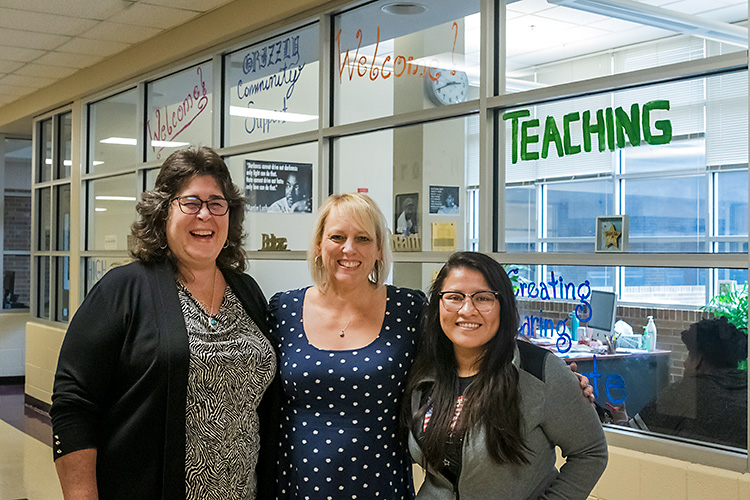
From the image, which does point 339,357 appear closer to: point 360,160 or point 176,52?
point 360,160

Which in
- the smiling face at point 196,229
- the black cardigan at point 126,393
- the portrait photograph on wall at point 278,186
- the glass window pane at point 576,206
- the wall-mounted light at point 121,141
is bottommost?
the black cardigan at point 126,393

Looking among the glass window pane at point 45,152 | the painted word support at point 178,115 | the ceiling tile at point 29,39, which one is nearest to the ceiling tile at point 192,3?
the painted word support at point 178,115

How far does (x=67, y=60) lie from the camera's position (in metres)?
7.13

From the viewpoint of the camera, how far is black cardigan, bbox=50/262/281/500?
2023 millimetres

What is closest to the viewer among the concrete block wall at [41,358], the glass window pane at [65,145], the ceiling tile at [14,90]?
the concrete block wall at [41,358]

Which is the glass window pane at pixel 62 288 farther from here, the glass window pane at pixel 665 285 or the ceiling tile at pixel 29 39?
the glass window pane at pixel 665 285

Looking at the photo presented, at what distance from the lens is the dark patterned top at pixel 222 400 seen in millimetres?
2092

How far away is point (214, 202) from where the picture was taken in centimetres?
222

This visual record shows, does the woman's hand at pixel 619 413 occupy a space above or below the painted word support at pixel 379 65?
below

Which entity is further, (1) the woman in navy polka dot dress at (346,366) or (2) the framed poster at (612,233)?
(2) the framed poster at (612,233)

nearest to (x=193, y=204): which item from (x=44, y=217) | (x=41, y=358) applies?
(x=41, y=358)

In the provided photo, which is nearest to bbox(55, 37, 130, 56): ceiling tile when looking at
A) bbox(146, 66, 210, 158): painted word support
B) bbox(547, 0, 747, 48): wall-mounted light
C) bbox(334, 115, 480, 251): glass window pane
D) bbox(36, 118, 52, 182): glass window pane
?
bbox(146, 66, 210, 158): painted word support

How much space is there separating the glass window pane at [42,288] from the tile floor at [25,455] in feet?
3.41

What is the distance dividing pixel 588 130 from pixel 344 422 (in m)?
1.89
